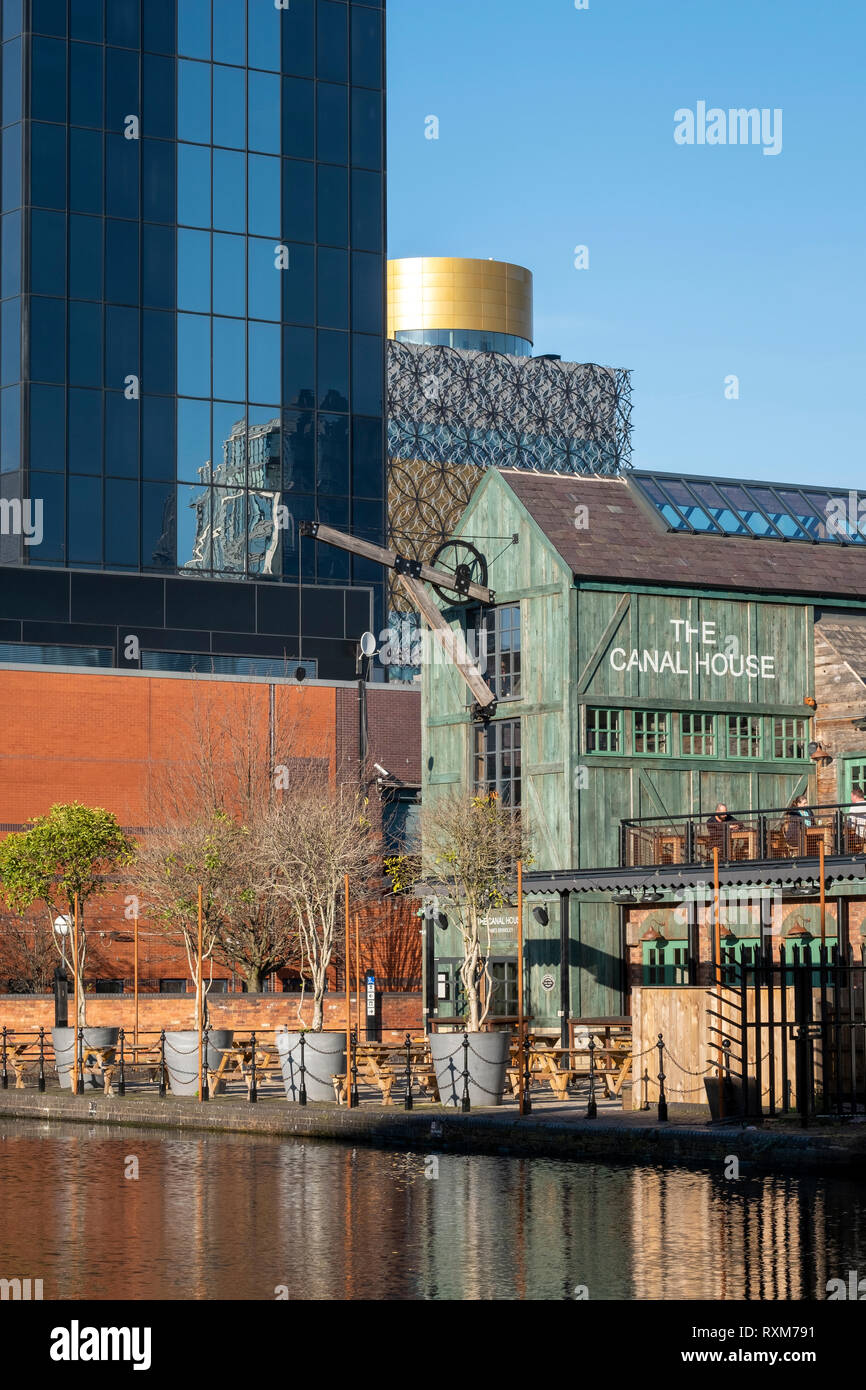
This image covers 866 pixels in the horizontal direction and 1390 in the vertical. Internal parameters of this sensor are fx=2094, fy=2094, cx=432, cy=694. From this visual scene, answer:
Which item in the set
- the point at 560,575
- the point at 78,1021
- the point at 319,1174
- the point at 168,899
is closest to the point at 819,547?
the point at 560,575

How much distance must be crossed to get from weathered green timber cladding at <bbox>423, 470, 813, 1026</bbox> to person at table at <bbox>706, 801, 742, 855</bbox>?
1.71 metres

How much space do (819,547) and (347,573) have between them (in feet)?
95.4

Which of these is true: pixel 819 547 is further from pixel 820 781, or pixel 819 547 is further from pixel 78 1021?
pixel 78 1021

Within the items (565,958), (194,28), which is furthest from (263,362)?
(565,958)

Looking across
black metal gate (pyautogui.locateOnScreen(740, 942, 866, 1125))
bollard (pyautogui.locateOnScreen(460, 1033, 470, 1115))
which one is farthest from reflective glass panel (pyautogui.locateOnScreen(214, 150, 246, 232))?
black metal gate (pyautogui.locateOnScreen(740, 942, 866, 1125))

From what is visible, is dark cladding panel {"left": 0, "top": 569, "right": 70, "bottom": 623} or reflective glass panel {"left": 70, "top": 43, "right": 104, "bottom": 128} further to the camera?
reflective glass panel {"left": 70, "top": 43, "right": 104, "bottom": 128}

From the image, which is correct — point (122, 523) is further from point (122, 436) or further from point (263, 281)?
point (263, 281)

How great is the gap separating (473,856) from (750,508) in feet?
43.3

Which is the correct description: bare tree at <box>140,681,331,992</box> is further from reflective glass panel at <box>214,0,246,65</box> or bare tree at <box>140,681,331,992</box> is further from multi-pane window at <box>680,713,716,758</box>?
reflective glass panel at <box>214,0,246,65</box>

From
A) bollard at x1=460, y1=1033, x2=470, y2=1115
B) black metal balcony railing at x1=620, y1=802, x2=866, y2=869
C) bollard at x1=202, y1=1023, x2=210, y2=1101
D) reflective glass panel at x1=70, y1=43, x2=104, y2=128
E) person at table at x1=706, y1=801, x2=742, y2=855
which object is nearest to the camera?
bollard at x1=460, y1=1033, x2=470, y2=1115

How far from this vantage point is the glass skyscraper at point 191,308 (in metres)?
69.1

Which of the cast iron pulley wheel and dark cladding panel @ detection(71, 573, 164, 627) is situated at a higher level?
dark cladding panel @ detection(71, 573, 164, 627)

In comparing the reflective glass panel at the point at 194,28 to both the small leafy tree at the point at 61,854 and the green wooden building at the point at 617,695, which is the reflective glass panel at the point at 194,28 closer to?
the green wooden building at the point at 617,695

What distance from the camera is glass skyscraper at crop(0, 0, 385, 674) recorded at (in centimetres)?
6912
